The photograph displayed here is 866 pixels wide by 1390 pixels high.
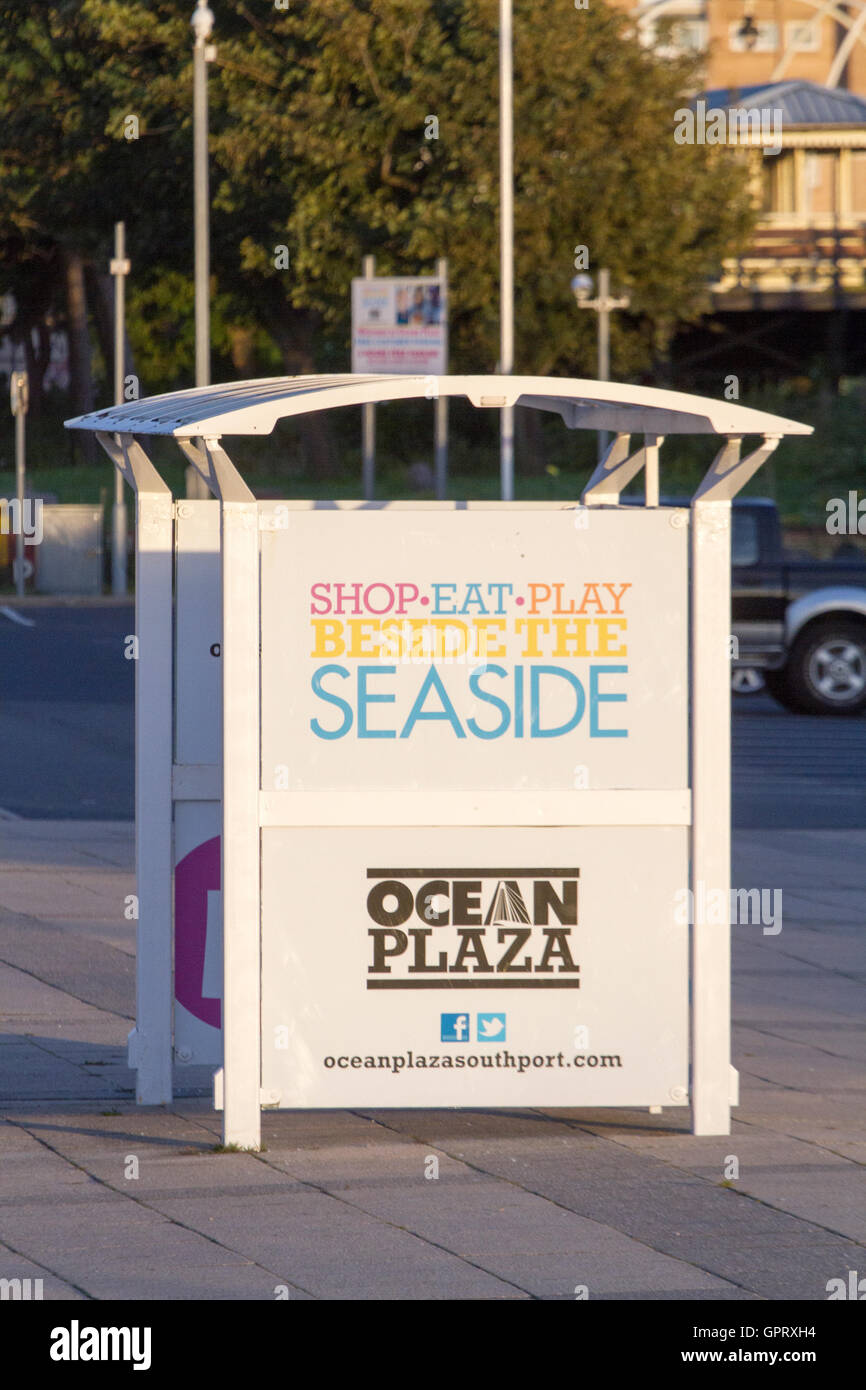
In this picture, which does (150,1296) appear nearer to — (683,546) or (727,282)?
(683,546)

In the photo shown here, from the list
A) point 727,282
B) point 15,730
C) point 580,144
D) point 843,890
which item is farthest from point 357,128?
point 843,890

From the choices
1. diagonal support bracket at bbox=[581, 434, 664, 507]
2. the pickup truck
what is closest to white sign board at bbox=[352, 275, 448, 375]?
the pickup truck

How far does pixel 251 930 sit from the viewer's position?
523 centimetres

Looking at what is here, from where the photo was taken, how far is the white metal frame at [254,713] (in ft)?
16.8

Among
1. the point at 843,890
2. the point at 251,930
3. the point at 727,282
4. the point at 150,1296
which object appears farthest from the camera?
the point at 727,282

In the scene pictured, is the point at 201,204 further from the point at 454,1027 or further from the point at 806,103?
the point at 454,1027

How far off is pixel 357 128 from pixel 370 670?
35.2 meters

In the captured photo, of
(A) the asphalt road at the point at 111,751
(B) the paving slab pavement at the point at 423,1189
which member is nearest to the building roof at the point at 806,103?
(A) the asphalt road at the point at 111,751

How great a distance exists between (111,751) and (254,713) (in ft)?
33.0

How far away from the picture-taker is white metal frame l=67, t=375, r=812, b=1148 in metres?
5.11

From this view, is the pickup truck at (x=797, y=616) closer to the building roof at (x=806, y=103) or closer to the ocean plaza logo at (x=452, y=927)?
the ocean plaza logo at (x=452, y=927)

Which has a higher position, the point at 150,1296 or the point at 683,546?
the point at 683,546

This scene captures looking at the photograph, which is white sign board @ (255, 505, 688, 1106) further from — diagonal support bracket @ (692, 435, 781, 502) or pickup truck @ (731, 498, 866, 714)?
pickup truck @ (731, 498, 866, 714)

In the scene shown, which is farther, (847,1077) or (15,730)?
(15,730)
